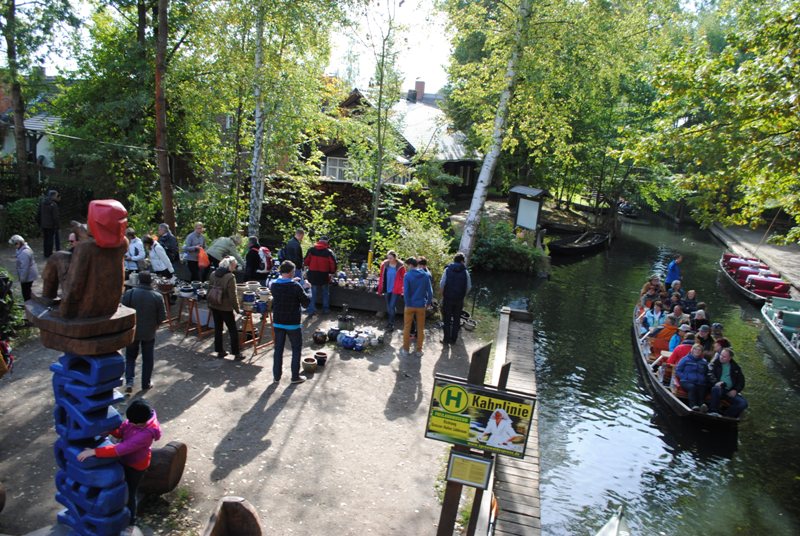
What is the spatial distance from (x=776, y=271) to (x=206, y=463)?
98.3ft

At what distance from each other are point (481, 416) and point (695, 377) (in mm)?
7520

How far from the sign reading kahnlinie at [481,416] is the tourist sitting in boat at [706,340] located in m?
Answer: 7.56

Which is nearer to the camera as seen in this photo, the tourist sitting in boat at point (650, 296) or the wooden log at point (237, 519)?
the wooden log at point (237, 519)

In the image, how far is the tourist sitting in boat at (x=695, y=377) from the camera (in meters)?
10.4

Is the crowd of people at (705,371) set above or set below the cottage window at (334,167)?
below

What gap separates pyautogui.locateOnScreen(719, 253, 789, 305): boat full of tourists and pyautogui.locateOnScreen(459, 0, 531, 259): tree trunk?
13378mm

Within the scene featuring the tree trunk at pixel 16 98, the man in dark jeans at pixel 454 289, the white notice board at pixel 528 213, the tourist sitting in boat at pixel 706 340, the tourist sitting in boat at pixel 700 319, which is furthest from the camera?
the white notice board at pixel 528 213

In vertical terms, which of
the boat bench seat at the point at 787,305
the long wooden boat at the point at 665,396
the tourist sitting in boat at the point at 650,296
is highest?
the tourist sitting in boat at the point at 650,296

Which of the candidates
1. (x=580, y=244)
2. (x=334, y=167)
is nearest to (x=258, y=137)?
(x=334, y=167)

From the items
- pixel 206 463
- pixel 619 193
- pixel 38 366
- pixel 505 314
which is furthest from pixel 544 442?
pixel 619 193

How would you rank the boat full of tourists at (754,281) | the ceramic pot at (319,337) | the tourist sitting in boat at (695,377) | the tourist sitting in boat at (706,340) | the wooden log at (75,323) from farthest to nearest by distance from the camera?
the boat full of tourists at (754,281)
the tourist sitting in boat at (706,340)
the ceramic pot at (319,337)
the tourist sitting in boat at (695,377)
the wooden log at (75,323)

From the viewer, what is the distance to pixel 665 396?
11219mm

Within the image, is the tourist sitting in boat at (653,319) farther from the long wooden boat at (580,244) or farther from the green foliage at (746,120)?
the long wooden boat at (580,244)

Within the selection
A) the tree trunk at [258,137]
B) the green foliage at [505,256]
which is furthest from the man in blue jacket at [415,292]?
the green foliage at [505,256]
